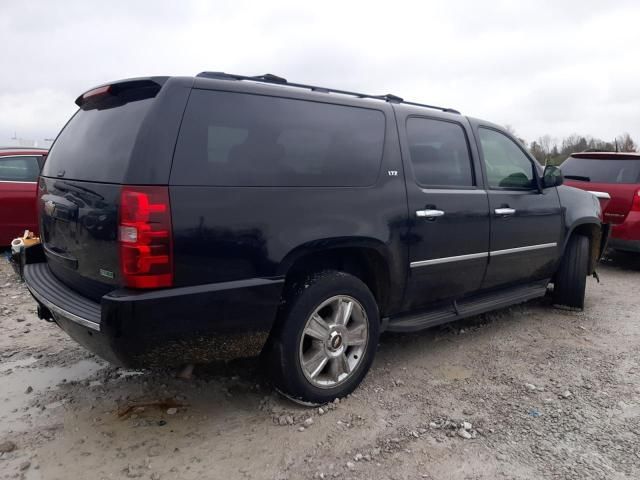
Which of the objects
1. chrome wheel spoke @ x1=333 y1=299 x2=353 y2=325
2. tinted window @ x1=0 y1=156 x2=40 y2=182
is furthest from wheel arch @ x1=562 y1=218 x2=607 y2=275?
tinted window @ x1=0 y1=156 x2=40 y2=182

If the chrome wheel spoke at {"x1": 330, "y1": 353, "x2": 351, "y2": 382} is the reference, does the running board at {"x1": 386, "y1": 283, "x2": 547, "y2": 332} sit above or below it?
above

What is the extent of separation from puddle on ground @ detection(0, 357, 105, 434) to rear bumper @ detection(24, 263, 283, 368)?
63 cm

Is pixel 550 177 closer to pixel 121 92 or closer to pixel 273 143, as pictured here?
pixel 273 143

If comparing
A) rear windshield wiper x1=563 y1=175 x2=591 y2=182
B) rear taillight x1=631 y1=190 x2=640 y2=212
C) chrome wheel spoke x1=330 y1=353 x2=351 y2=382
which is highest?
rear windshield wiper x1=563 y1=175 x2=591 y2=182

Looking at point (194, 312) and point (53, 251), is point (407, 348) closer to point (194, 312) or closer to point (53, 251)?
point (194, 312)

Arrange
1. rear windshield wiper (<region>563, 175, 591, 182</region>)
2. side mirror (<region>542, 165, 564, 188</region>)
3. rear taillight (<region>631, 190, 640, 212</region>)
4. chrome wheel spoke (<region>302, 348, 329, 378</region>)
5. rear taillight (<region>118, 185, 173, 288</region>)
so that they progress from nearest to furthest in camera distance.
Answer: rear taillight (<region>118, 185, 173, 288</region>), chrome wheel spoke (<region>302, 348, 329, 378</region>), side mirror (<region>542, 165, 564, 188</region>), rear taillight (<region>631, 190, 640, 212</region>), rear windshield wiper (<region>563, 175, 591, 182</region>)

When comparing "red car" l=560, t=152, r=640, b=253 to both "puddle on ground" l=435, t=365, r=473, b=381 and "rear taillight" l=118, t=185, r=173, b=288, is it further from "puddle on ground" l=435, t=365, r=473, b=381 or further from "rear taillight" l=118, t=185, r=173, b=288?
"rear taillight" l=118, t=185, r=173, b=288

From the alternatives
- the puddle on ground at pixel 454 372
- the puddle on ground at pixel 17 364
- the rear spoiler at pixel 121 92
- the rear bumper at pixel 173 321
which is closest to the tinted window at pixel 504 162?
the puddle on ground at pixel 454 372

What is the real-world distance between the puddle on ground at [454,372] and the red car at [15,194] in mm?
5693

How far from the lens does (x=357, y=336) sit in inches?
122

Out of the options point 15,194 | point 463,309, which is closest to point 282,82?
point 463,309

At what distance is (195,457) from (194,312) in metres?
0.74

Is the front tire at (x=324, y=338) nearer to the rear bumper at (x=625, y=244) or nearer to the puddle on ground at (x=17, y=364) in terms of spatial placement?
the puddle on ground at (x=17, y=364)

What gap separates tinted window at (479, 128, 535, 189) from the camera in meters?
4.03
